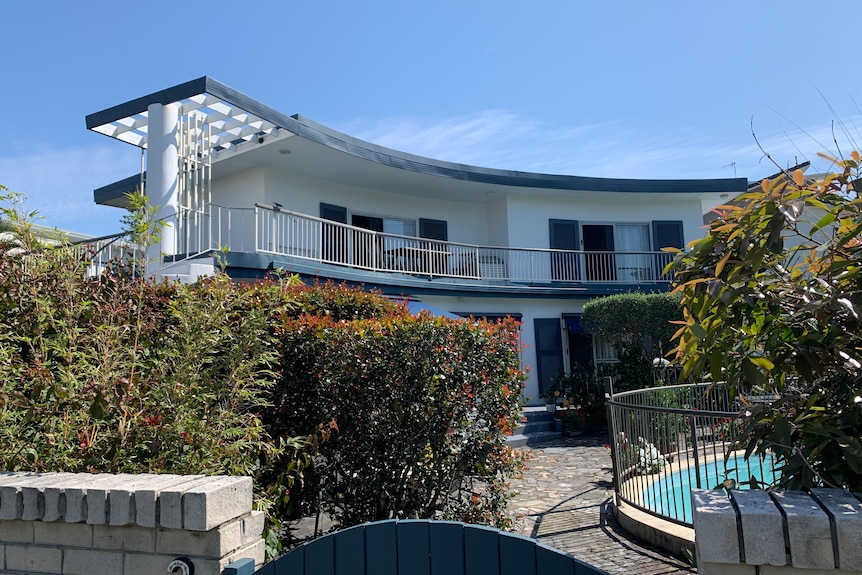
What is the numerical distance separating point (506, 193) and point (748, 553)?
64.3 feet

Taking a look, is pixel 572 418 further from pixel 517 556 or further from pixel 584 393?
pixel 517 556

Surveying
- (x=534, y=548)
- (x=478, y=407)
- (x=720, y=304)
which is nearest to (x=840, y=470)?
(x=720, y=304)

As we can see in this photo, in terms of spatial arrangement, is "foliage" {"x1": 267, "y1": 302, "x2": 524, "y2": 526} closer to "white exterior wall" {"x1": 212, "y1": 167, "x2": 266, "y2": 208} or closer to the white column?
the white column

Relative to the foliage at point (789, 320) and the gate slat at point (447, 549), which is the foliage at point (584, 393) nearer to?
the foliage at point (789, 320)

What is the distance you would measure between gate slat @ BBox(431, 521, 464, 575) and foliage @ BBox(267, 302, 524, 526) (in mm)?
2794

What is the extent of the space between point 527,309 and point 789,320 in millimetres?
16846

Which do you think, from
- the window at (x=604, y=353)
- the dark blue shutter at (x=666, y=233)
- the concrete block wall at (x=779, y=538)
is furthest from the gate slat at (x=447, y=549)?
the dark blue shutter at (x=666, y=233)

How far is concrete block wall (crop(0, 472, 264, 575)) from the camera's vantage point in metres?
2.66

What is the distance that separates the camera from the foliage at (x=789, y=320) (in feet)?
8.50

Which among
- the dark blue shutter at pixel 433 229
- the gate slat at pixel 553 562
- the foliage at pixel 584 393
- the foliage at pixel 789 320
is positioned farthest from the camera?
the dark blue shutter at pixel 433 229

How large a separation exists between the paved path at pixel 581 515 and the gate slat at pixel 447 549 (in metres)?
3.99

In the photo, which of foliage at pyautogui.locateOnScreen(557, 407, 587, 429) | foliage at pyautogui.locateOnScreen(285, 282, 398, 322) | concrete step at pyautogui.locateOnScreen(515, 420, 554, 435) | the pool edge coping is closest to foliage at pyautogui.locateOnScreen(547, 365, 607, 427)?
foliage at pyautogui.locateOnScreen(557, 407, 587, 429)

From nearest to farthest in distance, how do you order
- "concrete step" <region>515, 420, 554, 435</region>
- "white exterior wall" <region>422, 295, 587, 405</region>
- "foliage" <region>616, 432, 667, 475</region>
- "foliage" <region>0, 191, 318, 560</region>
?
"foliage" <region>0, 191, 318, 560</region>, "foliage" <region>616, 432, 667, 475</region>, "concrete step" <region>515, 420, 554, 435</region>, "white exterior wall" <region>422, 295, 587, 405</region>

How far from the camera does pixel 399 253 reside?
17922 millimetres
